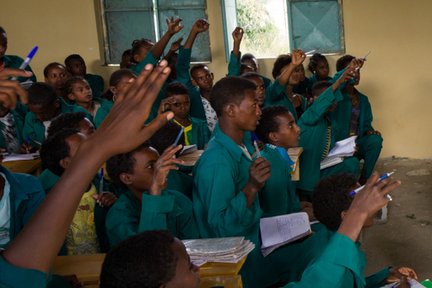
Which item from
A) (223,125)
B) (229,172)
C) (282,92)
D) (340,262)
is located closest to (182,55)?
(282,92)

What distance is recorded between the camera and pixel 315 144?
379 centimetres

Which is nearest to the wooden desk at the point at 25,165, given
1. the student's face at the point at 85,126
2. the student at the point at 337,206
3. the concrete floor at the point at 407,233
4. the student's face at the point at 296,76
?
the student's face at the point at 85,126

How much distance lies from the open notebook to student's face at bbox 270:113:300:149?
2.46 ft

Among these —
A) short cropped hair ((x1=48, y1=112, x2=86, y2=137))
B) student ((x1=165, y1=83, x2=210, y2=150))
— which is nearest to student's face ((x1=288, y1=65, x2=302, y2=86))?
student ((x1=165, y1=83, x2=210, y2=150))

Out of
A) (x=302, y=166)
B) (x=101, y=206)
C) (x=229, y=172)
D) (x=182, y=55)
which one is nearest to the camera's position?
(x=229, y=172)

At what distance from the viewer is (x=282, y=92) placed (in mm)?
4301

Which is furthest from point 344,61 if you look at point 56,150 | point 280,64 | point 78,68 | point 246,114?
point 56,150

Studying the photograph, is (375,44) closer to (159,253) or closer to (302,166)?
(302,166)

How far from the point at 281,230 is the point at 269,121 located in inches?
34.3

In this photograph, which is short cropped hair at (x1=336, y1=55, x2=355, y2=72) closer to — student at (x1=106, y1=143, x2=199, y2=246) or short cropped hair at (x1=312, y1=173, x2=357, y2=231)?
student at (x1=106, y1=143, x2=199, y2=246)

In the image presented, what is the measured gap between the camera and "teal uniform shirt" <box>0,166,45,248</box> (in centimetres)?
171

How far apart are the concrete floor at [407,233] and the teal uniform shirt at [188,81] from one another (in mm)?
1510

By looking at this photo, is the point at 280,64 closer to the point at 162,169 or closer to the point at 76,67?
the point at 76,67

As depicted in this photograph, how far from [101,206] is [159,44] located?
84.0 inches
